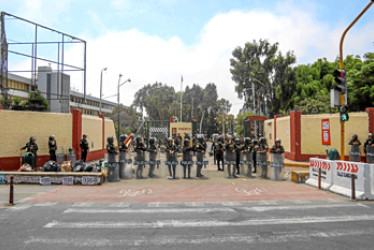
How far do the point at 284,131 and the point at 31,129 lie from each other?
1702 centimetres

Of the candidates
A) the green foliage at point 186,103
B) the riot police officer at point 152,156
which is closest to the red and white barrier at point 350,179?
the riot police officer at point 152,156

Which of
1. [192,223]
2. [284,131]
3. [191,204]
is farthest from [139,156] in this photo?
[284,131]

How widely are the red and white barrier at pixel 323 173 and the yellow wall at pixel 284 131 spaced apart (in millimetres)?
9406

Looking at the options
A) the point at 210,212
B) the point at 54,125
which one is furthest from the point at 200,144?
the point at 54,125

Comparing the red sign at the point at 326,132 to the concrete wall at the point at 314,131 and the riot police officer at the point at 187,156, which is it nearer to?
the riot police officer at the point at 187,156

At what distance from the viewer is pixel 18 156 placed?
Result: 1416cm

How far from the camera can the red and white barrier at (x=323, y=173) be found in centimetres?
1034

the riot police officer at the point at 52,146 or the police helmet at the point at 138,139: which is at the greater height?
the police helmet at the point at 138,139

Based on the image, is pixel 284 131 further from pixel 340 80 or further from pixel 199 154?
pixel 199 154

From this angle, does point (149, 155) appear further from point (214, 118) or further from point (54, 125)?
point (214, 118)

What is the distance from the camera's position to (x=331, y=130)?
18.5m

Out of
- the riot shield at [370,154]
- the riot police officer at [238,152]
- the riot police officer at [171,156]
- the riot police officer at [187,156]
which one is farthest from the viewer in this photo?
the riot shield at [370,154]

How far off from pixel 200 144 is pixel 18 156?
9.07 metres

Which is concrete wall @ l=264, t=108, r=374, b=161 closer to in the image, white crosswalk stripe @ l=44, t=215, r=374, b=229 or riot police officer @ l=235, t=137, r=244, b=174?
riot police officer @ l=235, t=137, r=244, b=174
